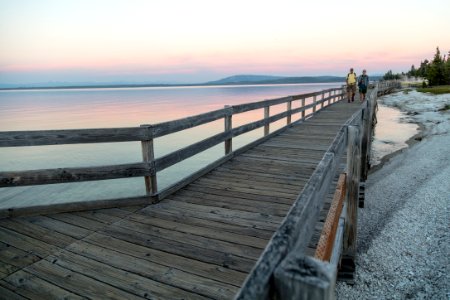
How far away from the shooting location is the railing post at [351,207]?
12.1ft

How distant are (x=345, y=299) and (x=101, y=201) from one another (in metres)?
3.74

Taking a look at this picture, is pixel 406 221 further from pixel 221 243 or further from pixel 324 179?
pixel 324 179

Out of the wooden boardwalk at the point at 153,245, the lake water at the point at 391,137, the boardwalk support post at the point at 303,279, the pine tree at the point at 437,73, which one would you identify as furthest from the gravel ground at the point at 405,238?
the pine tree at the point at 437,73

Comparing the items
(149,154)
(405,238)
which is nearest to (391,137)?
(405,238)

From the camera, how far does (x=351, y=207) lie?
4.29 m

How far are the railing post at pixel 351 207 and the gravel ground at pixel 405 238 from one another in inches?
9.8

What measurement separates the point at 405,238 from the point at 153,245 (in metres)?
4.86

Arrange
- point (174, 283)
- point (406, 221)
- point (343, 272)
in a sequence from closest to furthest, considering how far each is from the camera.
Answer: point (174, 283) < point (343, 272) < point (406, 221)

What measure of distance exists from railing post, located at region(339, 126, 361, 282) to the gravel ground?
9.8 inches

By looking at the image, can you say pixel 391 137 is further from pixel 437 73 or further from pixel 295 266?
pixel 437 73

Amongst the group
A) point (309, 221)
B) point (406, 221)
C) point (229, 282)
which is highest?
point (309, 221)

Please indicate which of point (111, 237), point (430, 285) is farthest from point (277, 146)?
point (111, 237)

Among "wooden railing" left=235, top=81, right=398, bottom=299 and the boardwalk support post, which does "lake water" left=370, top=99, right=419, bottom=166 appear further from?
the boardwalk support post

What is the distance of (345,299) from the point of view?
13.7 ft
